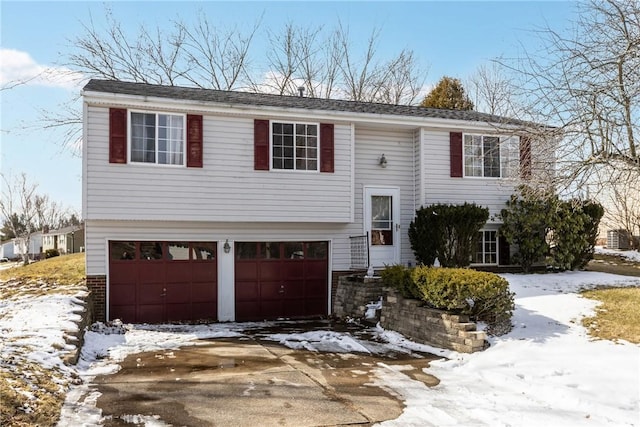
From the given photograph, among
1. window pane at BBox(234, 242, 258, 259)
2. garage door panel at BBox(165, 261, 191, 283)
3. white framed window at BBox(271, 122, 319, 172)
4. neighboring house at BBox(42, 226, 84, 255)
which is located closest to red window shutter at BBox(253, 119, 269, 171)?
white framed window at BBox(271, 122, 319, 172)

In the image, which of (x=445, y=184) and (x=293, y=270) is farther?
(x=445, y=184)

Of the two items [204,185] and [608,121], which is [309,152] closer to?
[204,185]

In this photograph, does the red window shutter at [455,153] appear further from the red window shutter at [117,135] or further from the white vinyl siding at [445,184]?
the red window shutter at [117,135]

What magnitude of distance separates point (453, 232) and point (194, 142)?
7.13 m

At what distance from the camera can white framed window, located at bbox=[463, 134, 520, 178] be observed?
15484 mm

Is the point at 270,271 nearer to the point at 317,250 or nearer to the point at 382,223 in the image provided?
the point at 317,250

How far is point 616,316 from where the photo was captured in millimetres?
9648

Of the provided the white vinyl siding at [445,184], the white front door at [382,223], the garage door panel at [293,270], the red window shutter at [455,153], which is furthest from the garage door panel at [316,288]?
the red window shutter at [455,153]

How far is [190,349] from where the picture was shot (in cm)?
960

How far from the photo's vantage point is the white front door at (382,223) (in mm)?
14945

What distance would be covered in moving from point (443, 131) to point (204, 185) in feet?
23.4

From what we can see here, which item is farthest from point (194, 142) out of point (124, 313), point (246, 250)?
point (124, 313)

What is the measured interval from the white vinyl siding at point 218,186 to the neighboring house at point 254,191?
1.0 inches

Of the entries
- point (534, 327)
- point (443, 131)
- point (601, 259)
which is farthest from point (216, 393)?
point (601, 259)
